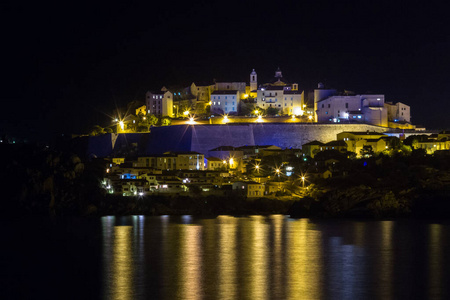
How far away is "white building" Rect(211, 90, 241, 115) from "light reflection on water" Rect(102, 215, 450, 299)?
11772 millimetres

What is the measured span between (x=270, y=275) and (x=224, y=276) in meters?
0.90

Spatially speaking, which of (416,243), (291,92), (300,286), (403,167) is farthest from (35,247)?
(291,92)

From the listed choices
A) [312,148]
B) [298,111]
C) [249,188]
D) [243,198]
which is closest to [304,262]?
[243,198]

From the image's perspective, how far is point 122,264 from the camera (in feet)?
53.5

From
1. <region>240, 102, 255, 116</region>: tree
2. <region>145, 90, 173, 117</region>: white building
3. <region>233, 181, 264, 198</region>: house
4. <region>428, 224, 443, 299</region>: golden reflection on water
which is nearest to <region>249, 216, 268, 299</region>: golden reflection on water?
<region>233, 181, 264, 198</region>: house

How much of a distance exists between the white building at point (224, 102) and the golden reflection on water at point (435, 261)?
14643mm

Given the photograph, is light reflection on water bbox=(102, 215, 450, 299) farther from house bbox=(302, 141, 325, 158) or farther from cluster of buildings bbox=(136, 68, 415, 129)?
cluster of buildings bbox=(136, 68, 415, 129)

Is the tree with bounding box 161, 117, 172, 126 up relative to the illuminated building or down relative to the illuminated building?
down

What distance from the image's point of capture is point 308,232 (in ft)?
67.4

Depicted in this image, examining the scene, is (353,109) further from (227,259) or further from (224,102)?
(227,259)

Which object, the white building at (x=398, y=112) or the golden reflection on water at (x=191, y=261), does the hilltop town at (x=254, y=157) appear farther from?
the golden reflection on water at (x=191, y=261)

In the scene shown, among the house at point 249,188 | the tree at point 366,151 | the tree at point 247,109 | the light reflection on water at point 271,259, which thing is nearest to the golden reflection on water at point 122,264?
the light reflection on water at point 271,259

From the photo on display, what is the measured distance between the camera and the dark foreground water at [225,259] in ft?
44.8

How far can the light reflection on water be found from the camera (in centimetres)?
1364
